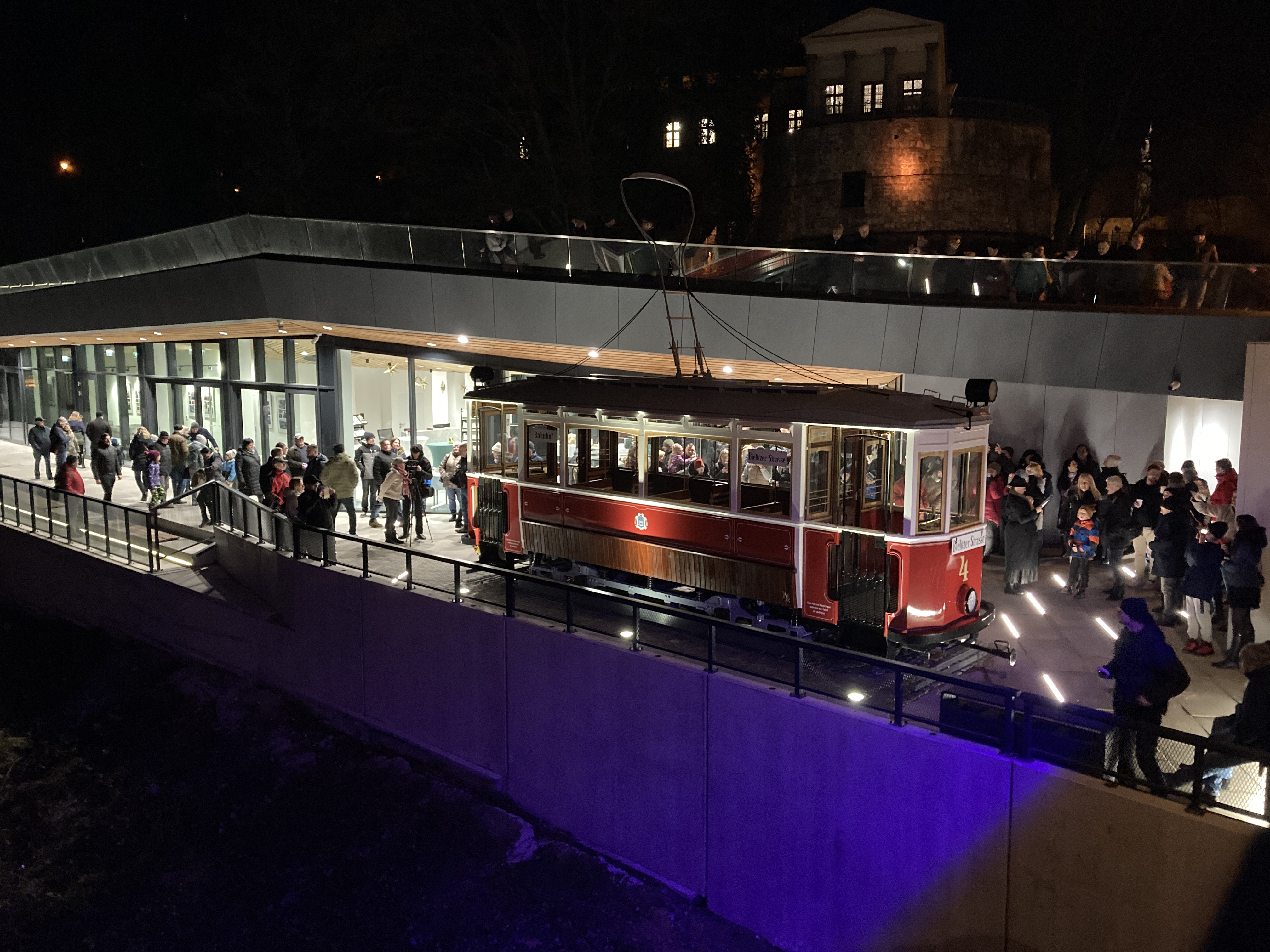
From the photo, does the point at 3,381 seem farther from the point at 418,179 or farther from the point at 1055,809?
the point at 1055,809

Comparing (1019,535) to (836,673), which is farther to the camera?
(1019,535)

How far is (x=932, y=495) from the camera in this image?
9.88 m

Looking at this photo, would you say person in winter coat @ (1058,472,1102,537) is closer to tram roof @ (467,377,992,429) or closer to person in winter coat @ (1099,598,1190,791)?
tram roof @ (467,377,992,429)

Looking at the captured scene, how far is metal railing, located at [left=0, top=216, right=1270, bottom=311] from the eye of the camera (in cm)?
1398

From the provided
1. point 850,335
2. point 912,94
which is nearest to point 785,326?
point 850,335

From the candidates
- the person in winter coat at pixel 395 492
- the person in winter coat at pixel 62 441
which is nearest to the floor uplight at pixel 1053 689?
the person in winter coat at pixel 395 492

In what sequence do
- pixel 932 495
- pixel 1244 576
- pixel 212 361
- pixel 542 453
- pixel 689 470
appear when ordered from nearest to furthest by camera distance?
1. pixel 1244 576
2. pixel 932 495
3. pixel 689 470
4. pixel 542 453
5. pixel 212 361

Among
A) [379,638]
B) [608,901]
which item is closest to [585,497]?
[379,638]

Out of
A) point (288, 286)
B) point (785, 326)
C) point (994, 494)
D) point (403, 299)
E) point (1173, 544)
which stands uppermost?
point (288, 286)

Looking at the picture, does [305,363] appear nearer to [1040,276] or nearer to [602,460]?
[602,460]

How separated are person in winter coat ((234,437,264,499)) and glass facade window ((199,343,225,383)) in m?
8.36

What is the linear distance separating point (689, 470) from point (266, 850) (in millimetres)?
6802

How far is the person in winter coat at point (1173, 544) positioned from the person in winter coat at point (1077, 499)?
125cm

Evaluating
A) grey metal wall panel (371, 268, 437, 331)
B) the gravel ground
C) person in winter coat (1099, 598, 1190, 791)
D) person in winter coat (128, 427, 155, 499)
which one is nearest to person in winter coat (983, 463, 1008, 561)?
person in winter coat (1099, 598, 1190, 791)
